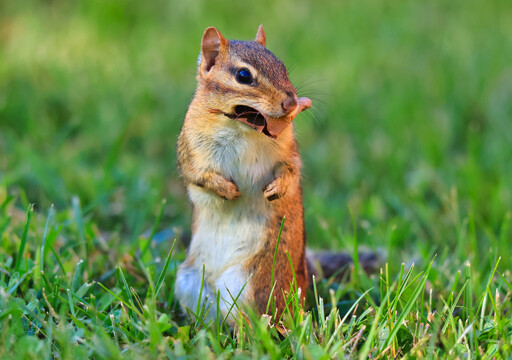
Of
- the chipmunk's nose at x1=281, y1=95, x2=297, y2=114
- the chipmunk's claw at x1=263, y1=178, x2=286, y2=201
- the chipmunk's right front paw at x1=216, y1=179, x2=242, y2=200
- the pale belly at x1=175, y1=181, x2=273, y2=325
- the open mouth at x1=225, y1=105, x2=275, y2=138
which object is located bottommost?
the pale belly at x1=175, y1=181, x2=273, y2=325

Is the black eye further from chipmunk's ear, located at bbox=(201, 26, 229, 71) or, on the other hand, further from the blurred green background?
the blurred green background

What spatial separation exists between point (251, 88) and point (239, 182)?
422 mm

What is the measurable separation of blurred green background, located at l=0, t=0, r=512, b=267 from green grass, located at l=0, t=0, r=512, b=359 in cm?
2

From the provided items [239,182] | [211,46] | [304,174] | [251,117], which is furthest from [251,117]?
[304,174]

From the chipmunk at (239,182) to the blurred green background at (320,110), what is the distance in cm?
46

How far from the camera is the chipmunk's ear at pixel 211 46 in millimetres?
2928

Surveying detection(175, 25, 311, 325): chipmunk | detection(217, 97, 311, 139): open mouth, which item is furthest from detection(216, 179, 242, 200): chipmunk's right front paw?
detection(217, 97, 311, 139): open mouth

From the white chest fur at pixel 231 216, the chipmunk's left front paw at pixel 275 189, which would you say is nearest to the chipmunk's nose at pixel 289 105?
the white chest fur at pixel 231 216

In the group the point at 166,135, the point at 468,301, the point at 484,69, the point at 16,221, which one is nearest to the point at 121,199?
the point at 16,221

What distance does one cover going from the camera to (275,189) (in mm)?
2740

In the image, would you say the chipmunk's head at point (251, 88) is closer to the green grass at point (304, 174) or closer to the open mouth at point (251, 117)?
the open mouth at point (251, 117)

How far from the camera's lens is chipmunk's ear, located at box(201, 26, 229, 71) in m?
2.93

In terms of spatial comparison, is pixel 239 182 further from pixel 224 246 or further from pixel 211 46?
pixel 211 46

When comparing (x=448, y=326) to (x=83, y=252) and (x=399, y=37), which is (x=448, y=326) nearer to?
(x=83, y=252)
